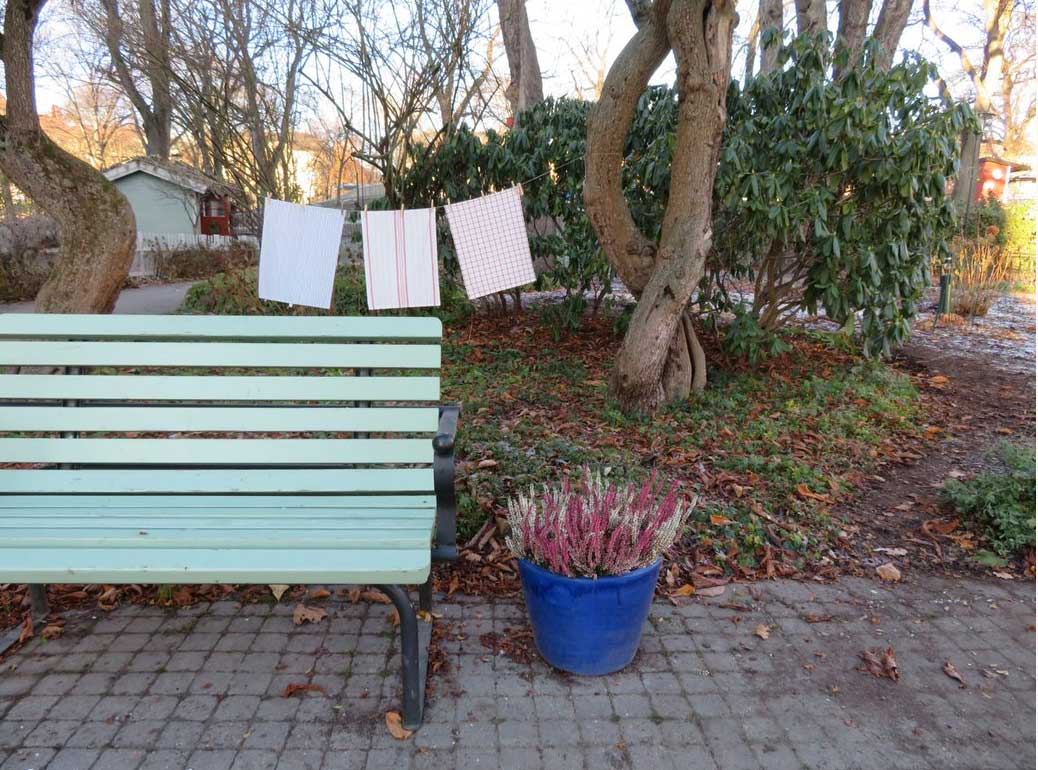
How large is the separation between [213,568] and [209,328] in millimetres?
1086

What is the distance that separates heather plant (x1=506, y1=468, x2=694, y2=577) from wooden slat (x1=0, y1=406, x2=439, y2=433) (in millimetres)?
582

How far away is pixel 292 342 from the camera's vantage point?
3117 millimetres

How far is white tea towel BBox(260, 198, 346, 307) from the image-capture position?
415cm

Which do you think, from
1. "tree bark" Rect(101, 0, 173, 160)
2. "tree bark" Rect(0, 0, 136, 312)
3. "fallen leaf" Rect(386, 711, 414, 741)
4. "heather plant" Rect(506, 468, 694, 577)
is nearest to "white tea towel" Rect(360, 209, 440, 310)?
"heather plant" Rect(506, 468, 694, 577)

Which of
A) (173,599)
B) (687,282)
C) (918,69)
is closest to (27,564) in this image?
(173,599)

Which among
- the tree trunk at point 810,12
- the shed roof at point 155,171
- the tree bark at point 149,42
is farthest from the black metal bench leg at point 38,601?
the shed roof at point 155,171

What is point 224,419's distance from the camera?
2.89m

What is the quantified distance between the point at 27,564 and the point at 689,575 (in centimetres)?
261

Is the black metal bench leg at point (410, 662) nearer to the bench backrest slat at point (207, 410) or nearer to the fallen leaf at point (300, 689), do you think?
the fallen leaf at point (300, 689)

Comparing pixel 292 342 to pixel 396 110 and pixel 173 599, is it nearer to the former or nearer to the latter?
pixel 173 599

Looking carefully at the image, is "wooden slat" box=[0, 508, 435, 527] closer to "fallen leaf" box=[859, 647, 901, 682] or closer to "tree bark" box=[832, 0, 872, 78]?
"fallen leaf" box=[859, 647, 901, 682]

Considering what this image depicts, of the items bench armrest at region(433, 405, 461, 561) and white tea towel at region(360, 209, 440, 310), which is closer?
bench armrest at region(433, 405, 461, 561)

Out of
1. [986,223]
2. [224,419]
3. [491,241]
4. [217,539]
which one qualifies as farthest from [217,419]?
[986,223]

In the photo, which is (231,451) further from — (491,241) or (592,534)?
A: (491,241)
